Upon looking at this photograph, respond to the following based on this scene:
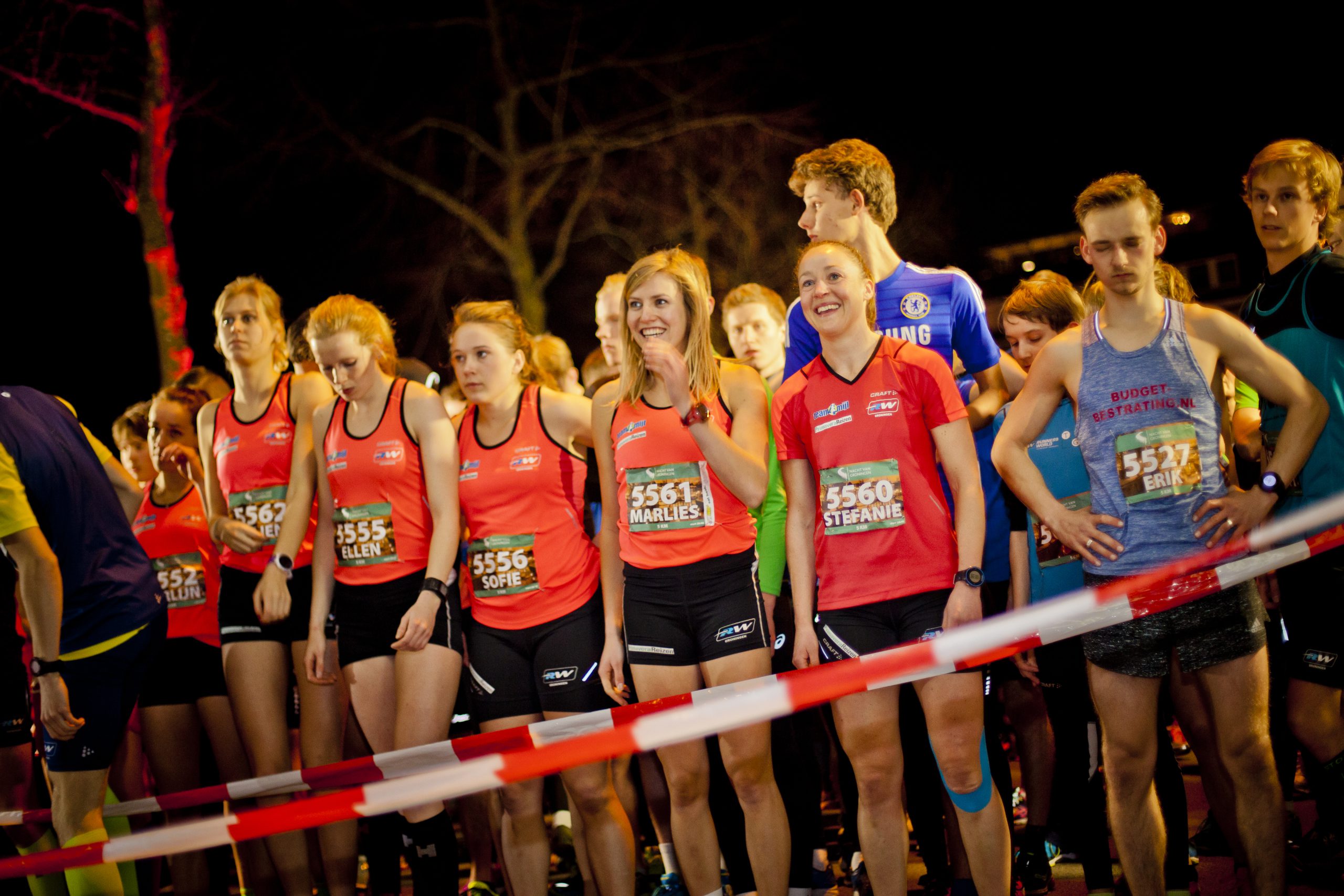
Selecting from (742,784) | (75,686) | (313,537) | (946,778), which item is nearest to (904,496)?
(946,778)

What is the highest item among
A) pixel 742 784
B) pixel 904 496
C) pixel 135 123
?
A: pixel 135 123

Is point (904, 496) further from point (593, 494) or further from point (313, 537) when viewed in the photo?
point (313, 537)

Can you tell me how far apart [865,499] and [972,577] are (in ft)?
1.35

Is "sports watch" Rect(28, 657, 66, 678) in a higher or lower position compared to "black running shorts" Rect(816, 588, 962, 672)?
higher

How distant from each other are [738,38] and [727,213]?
107 inches

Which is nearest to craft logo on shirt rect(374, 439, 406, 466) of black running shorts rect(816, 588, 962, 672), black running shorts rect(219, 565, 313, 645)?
black running shorts rect(219, 565, 313, 645)

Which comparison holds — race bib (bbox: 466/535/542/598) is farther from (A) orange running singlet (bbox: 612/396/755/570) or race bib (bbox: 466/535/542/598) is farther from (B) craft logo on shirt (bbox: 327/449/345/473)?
(B) craft logo on shirt (bbox: 327/449/345/473)

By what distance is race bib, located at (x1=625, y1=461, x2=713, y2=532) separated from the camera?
3.47 metres

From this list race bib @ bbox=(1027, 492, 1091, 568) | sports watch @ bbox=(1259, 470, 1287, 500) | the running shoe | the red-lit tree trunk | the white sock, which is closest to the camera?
sports watch @ bbox=(1259, 470, 1287, 500)

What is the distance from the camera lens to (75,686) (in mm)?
3455

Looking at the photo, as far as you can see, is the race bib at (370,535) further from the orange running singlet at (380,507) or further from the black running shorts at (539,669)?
the black running shorts at (539,669)

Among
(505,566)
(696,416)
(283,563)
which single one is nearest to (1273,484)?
(696,416)

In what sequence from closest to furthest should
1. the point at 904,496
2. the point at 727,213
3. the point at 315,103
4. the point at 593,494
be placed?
the point at 904,496 < the point at 593,494 < the point at 315,103 < the point at 727,213

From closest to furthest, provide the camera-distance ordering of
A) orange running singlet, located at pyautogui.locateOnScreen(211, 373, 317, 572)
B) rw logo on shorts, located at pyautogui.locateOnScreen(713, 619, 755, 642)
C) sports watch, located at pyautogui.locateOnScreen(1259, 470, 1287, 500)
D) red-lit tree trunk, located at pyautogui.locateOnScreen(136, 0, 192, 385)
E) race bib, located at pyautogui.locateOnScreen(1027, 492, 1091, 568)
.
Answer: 1. sports watch, located at pyautogui.locateOnScreen(1259, 470, 1287, 500)
2. rw logo on shorts, located at pyautogui.locateOnScreen(713, 619, 755, 642)
3. race bib, located at pyautogui.locateOnScreen(1027, 492, 1091, 568)
4. orange running singlet, located at pyautogui.locateOnScreen(211, 373, 317, 572)
5. red-lit tree trunk, located at pyautogui.locateOnScreen(136, 0, 192, 385)
